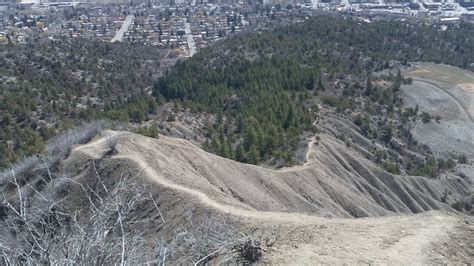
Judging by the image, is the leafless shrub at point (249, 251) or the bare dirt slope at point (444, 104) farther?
the bare dirt slope at point (444, 104)

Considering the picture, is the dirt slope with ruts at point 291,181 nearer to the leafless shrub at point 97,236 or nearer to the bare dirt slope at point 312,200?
the bare dirt slope at point 312,200

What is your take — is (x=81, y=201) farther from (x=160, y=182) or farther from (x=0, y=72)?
(x=0, y=72)

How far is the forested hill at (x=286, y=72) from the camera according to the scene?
6669cm

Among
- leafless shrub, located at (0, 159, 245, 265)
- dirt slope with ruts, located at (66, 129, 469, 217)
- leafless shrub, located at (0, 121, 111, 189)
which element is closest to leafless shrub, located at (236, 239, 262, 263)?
leafless shrub, located at (0, 159, 245, 265)

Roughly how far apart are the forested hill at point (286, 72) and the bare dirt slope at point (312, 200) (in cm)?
779

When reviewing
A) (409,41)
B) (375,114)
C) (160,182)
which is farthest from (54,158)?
(409,41)

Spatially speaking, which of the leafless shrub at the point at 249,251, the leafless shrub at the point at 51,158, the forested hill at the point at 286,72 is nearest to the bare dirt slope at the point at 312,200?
the leafless shrub at the point at 249,251

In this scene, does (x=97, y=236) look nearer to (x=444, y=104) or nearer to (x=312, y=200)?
(x=312, y=200)

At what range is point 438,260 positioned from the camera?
71.5 ft

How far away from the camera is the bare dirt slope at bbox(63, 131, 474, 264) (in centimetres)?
2247

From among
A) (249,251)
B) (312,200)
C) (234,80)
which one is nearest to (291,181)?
(312,200)

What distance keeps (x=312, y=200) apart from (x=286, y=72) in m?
59.0

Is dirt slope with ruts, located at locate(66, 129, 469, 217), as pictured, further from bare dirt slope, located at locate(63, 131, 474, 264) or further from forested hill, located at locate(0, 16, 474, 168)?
forested hill, located at locate(0, 16, 474, 168)

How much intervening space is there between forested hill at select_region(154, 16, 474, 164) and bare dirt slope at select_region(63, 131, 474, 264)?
25.6 ft
